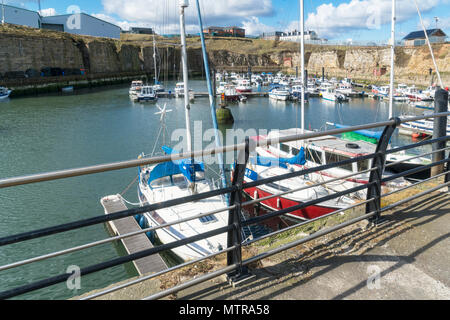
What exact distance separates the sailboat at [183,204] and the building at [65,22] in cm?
8275

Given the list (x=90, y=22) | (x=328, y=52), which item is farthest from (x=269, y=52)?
(x=90, y=22)

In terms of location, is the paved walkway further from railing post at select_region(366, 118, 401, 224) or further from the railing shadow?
railing post at select_region(366, 118, 401, 224)

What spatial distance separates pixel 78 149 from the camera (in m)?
23.5

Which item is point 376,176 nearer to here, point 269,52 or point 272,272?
point 272,272

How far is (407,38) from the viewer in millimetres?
78875

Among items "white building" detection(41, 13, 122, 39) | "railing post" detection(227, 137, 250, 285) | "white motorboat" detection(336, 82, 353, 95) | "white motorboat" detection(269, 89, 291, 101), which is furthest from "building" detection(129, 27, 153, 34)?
"railing post" detection(227, 137, 250, 285)

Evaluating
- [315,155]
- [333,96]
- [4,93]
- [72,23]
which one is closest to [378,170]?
[315,155]

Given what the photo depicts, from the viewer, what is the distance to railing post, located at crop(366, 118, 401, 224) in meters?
3.31

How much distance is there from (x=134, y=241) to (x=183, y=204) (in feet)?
7.68

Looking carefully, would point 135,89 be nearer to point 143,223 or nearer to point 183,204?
point 143,223
